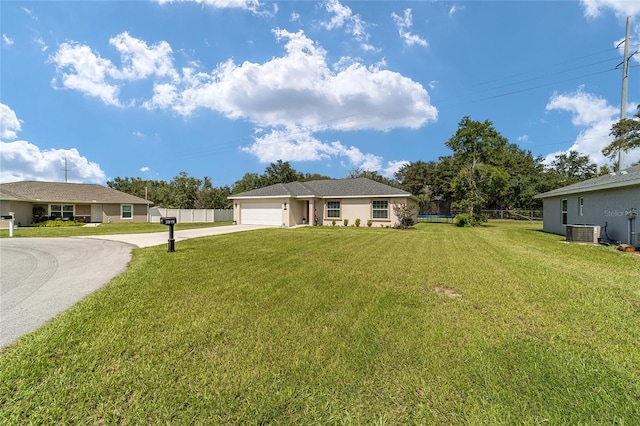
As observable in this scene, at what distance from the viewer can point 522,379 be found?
235cm

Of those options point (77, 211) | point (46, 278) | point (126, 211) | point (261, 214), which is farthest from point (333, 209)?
point (77, 211)

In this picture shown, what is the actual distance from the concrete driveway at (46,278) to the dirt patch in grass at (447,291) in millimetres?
5653

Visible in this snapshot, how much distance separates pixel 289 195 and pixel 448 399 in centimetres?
1803

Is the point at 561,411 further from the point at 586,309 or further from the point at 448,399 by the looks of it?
the point at 586,309

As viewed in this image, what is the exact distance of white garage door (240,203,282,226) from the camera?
2038cm

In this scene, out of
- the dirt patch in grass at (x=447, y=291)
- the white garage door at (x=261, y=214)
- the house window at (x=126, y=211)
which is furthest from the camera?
the house window at (x=126, y=211)

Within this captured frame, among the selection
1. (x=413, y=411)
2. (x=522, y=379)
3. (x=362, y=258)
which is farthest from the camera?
(x=362, y=258)

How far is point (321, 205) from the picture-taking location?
2162 cm

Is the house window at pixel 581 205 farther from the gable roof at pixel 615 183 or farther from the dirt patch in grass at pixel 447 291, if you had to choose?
the dirt patch in grass at pixel 447 291

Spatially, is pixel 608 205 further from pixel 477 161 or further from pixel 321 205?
pixel 321 205

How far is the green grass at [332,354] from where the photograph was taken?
6.47 feet

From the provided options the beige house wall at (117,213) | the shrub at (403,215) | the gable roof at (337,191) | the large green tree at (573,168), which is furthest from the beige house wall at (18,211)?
the large green tree at (573,168)

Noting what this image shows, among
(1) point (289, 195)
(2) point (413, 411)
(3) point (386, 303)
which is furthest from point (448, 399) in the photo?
(1) point (289, 195)

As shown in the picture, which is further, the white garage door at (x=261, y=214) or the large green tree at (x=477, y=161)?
the large green tree at (x=477, y=161)
